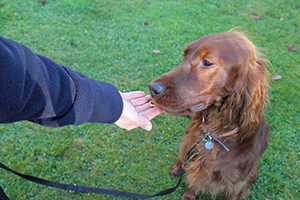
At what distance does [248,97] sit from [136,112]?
3.37ft

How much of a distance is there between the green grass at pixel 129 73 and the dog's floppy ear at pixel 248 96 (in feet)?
2.12

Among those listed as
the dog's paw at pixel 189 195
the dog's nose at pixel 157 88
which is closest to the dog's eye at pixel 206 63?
the dog's nose at pixel 157 88

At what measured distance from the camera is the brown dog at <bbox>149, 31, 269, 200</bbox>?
1.72 meters

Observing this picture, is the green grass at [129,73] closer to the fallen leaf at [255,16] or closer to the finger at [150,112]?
the fallen leaf at [255,16]

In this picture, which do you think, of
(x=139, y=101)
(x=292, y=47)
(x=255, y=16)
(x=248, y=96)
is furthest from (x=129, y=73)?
(x=255, y=16)

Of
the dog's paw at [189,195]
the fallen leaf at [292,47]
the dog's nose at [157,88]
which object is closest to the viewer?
the dog's nose at [157,88]

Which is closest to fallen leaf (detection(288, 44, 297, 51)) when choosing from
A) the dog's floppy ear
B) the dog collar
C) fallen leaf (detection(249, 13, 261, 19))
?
fallen leaf (detection(249, 13, 261, 19))

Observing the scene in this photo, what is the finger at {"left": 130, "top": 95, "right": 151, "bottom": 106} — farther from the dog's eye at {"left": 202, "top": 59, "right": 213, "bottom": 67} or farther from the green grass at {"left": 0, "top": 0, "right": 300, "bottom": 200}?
the green grass at {"left": 0, "top": 0, "right": 300, "bottom": 200}

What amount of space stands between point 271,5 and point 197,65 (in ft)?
18.4

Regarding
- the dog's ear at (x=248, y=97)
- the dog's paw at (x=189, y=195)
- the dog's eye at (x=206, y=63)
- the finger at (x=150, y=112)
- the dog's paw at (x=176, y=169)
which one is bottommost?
the dog's paw at (x=189, y=195)

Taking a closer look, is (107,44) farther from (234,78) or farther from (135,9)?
(234,78)

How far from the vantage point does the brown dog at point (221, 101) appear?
172 cm

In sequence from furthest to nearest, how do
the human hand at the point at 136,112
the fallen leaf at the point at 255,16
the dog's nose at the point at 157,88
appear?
the fallen leaf at the point at 255,16 → the human hand at the point at 136,112 → the dog's nose at the point at 157,88

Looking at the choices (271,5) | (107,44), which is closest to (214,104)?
(107,44)
